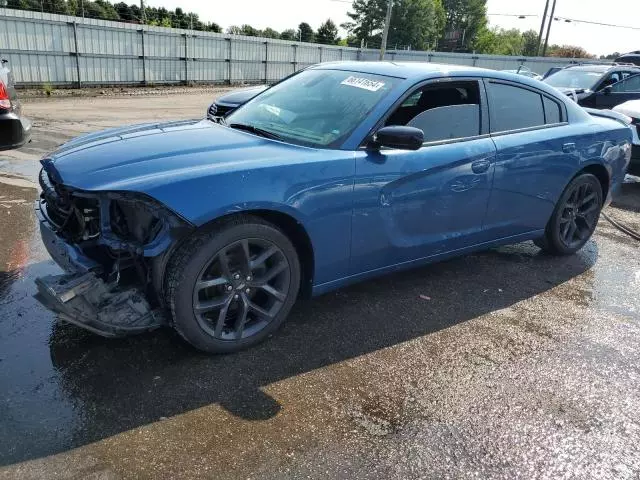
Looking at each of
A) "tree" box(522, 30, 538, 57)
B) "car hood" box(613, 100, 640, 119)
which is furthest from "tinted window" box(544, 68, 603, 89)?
"tree" box(522, 30, 538, 57)

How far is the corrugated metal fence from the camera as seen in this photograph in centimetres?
1662

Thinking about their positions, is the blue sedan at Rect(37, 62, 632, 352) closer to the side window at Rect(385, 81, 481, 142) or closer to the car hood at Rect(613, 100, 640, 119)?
the side window at Rect(385, 81, 481, 142)

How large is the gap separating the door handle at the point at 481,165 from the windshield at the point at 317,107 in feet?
2.70

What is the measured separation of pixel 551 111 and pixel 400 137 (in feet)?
6.86

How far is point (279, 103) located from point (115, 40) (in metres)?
17.9

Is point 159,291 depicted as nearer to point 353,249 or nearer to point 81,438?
point 81,438

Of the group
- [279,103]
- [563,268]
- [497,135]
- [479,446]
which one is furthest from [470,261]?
[479,446]

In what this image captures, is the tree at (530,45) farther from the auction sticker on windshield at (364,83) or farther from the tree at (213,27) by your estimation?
the auction sticker on windshield at (364,83)

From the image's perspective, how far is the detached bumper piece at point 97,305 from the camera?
8.62ft

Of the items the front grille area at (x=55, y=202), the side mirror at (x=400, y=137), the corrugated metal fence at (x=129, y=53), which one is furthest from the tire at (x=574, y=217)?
the corrugated metal fence at (x=129, y=53)

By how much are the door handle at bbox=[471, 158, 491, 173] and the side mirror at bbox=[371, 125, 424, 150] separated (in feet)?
2.36

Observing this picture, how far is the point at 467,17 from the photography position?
95.4 m

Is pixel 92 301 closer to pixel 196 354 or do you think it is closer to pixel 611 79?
pixel 196 354

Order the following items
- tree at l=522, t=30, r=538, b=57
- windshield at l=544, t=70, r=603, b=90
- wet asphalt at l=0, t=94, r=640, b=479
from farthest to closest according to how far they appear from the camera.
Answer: tree at l=522, t=30, r=538, b=57, windshield at l=544, t=70, r=603, b=90, wet asphalt at l=0, t=94, r=640, b=479
